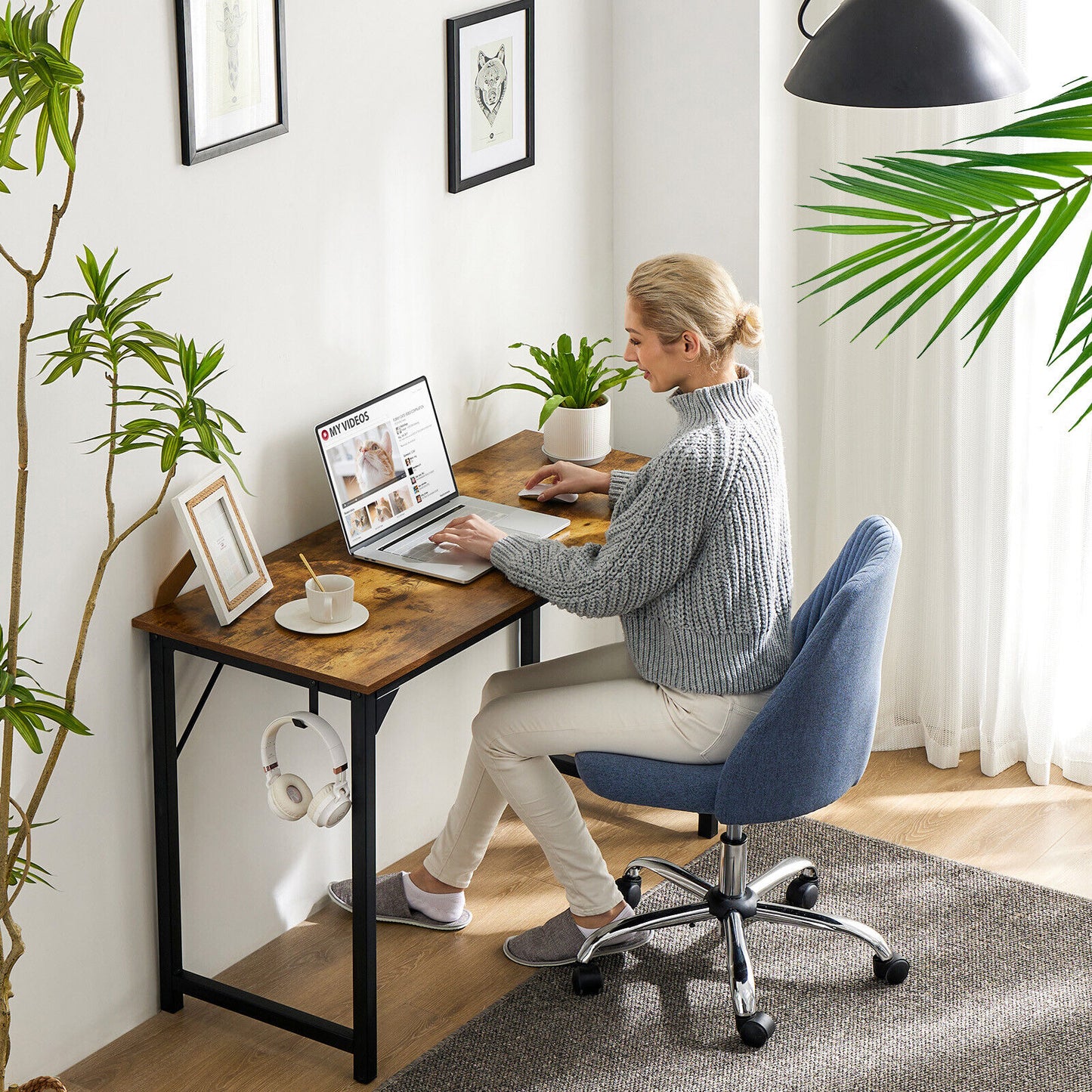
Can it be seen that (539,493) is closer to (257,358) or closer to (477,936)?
(257,358)

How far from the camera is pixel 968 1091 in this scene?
2.39m

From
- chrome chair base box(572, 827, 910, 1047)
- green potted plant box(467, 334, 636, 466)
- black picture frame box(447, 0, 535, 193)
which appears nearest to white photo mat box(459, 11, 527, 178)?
black picture frame box(447, 0, 535, 193)

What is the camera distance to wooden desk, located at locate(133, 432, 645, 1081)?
7.42ft

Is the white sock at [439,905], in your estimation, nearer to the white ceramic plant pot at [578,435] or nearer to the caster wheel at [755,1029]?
the caster wheel at [755,1029]

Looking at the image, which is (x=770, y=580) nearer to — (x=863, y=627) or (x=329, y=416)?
(x=863, y=627)

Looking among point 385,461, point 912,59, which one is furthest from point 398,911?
point 912,59

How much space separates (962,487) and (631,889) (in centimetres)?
121

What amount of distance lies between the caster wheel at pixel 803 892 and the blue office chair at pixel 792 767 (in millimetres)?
166

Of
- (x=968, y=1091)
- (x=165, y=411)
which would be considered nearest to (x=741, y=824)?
(x=968, y=1091)

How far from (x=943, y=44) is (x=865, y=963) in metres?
1.65

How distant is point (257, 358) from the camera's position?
252 centimetres

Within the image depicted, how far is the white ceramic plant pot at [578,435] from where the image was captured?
3.05m

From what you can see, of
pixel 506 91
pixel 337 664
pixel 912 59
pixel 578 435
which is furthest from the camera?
pixel 578 435

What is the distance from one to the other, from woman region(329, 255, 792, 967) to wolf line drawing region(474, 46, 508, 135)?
65 cm
